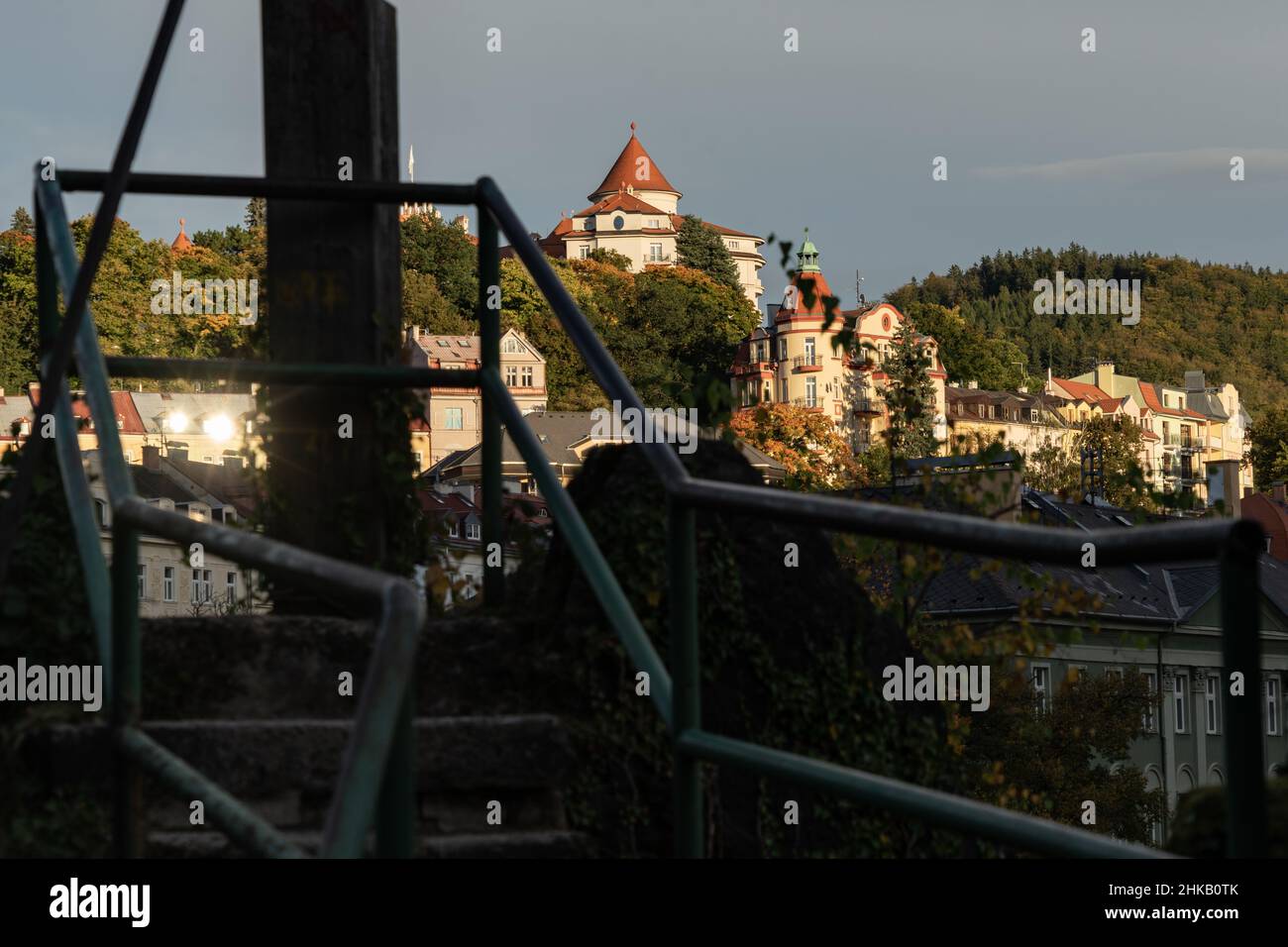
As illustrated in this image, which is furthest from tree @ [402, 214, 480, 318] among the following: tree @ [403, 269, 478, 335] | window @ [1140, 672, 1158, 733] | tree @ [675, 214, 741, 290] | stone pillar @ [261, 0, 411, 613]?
stone pillar @ [261, 0, 411, 613]

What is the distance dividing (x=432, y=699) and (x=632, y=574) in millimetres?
608

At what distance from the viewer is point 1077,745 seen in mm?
36500

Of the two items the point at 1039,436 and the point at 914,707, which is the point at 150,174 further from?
the point at 1039,436

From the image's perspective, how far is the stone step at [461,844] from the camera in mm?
3916

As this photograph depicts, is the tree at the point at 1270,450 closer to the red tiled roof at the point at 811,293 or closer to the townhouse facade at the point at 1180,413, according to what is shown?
the townhouse facade at the point at 1180,413

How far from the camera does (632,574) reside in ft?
16.1

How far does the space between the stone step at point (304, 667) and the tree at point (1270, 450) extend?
12245cm

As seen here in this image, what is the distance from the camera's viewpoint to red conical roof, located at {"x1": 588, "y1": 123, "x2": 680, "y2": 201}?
6929 inches

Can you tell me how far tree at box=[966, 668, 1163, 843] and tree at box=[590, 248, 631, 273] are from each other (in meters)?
116

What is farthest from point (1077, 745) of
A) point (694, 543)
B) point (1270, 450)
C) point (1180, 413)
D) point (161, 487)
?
point (1180, 413)

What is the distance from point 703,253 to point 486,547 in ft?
521

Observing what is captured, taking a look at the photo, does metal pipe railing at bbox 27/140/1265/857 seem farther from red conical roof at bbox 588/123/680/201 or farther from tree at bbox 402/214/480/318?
red conical roof at bbox 588/123/680/201

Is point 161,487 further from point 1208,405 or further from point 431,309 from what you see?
point 1208,405
